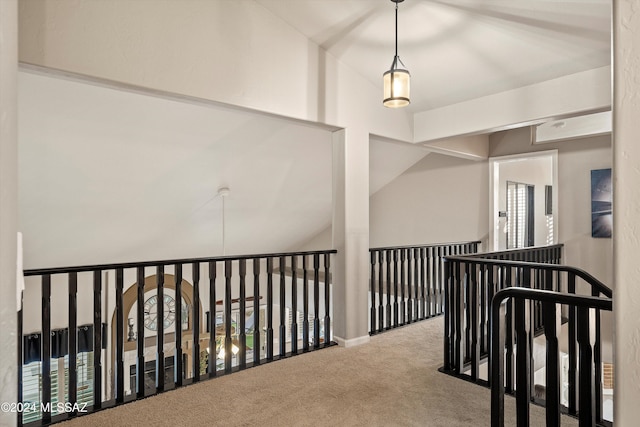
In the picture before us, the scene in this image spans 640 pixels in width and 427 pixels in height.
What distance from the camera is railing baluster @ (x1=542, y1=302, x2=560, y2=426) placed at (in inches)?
60.9

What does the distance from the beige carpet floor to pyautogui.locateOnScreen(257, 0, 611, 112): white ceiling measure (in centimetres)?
258

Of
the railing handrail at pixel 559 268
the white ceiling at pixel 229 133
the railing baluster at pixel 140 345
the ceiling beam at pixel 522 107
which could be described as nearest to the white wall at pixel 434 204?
the white ceiling at pixel 229 133

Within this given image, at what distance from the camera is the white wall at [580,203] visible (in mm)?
4625

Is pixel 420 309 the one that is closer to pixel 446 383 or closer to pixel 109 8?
pixel 446 383

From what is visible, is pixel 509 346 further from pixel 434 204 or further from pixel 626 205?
pixel 434 204

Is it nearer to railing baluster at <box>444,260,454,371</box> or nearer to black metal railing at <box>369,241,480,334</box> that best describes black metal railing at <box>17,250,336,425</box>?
black metal railing at <box>369,241,480,334</box>

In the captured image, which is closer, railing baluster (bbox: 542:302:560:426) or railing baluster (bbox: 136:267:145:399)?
railing baluster (bbox: 542:302:560:426)

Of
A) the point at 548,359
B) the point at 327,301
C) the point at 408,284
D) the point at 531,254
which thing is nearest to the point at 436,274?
the point at 408,284

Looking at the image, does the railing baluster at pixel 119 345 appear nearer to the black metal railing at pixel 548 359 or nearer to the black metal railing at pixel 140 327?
the black metal railing at pixel 140 327

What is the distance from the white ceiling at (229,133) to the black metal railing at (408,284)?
167 cm

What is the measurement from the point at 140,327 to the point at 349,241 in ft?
6.26

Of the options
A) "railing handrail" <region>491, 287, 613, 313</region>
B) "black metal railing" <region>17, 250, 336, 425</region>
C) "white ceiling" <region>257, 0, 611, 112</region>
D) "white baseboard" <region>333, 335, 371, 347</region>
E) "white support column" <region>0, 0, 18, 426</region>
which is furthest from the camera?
"white baseboard" <region>333, 335, 371, 347</region>

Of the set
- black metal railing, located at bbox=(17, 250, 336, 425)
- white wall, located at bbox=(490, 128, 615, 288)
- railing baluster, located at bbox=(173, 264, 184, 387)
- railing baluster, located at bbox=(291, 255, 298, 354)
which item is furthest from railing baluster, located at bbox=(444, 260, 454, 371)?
white wall, located at bbox=(490, 128, 615, 288)

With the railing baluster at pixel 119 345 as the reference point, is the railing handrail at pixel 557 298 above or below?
above
